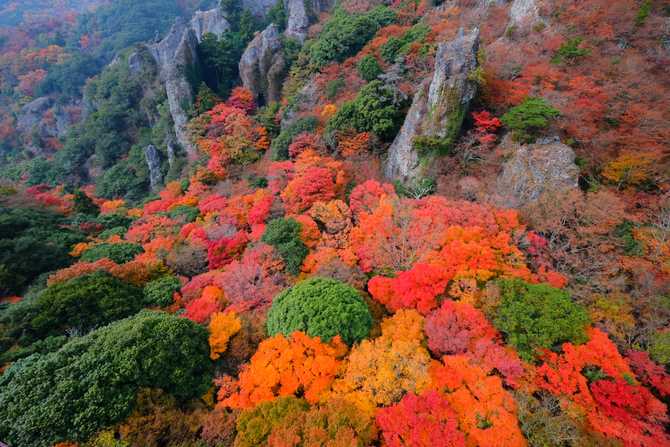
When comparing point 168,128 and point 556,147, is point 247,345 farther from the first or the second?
point 168,128

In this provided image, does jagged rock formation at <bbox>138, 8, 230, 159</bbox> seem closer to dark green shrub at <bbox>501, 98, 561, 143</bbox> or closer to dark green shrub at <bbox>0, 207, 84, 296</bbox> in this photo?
dark green shrub at <bbox>0, 207, 84, 296</bbox>

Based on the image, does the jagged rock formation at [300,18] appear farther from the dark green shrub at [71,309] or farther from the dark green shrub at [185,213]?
the dark green shrub at [71,309]

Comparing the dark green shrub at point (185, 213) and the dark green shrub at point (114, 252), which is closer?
the dark green shrub at point (114, 252)

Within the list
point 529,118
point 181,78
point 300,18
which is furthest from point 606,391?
point 300,18

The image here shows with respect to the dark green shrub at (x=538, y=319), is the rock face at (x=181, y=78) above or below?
above

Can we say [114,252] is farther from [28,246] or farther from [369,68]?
[369,68]

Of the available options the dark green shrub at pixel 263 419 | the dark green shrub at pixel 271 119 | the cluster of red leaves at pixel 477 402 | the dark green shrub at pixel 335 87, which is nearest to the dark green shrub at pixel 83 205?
the dark green shrub at pixel 271 119
